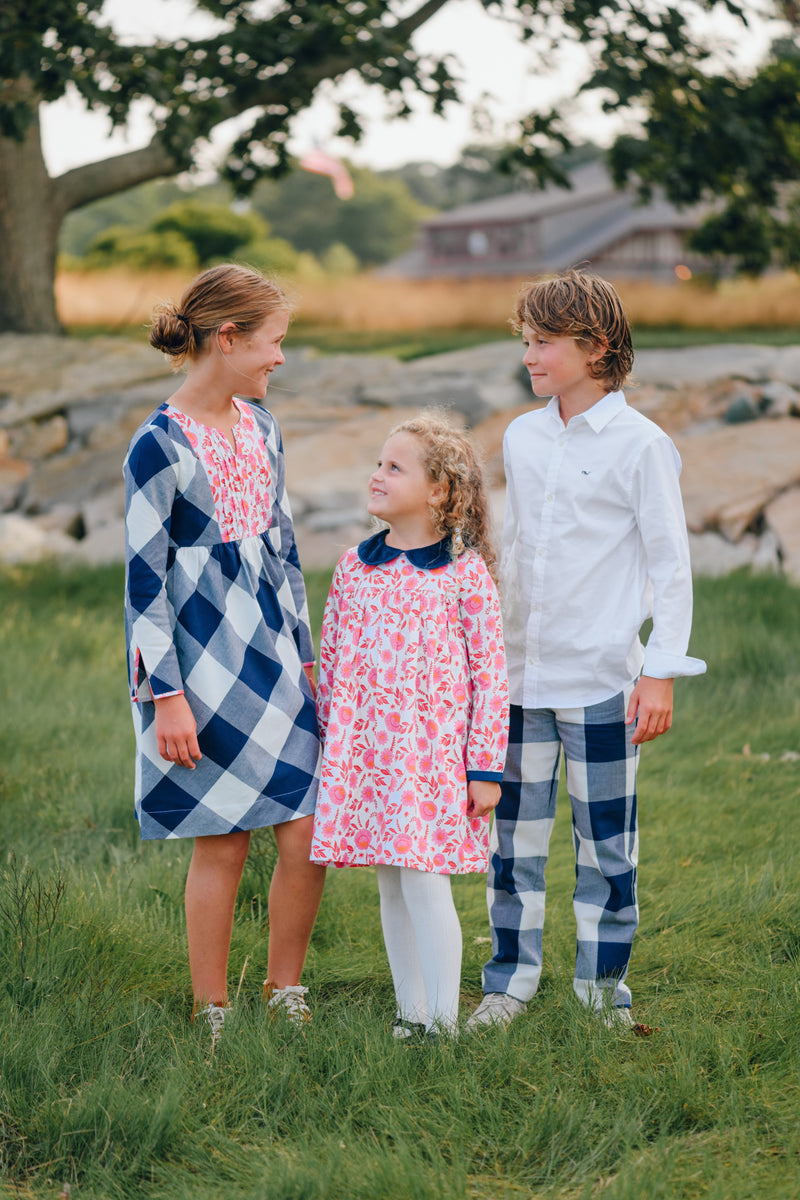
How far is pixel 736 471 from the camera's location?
24.5 ft

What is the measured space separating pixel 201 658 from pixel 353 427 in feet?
20.3

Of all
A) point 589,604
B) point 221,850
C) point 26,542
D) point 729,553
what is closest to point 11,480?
point 26,542

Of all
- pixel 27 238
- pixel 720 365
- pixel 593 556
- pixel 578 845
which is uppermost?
pixel 27 238

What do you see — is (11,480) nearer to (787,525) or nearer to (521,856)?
(787,525)

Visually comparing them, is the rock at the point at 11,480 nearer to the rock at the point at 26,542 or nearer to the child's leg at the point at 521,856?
the rock at the point at 26,542

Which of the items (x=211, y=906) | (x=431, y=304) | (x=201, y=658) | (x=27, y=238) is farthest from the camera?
(x=431, y=304)

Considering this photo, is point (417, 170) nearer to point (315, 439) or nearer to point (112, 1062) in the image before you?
point (315, 439)

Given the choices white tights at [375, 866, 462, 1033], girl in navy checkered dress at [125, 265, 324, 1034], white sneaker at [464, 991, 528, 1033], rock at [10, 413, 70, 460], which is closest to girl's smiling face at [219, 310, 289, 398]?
girl in navy checkered dress at [125, 265, 324, 1034]

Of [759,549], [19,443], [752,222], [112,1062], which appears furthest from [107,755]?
[752,222]

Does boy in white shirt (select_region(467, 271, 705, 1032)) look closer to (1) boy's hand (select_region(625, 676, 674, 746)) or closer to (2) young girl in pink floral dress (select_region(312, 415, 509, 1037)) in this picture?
(1) boy's hand (select_region(625, 676, 674, 746))

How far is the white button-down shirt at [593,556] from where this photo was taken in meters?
2.50

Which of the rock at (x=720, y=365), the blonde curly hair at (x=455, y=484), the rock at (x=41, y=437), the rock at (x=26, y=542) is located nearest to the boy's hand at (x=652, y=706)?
the blonde curly hair at (x=455, y=484)

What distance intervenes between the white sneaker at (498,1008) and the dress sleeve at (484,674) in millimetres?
528

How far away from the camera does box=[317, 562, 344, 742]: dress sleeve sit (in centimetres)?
259
